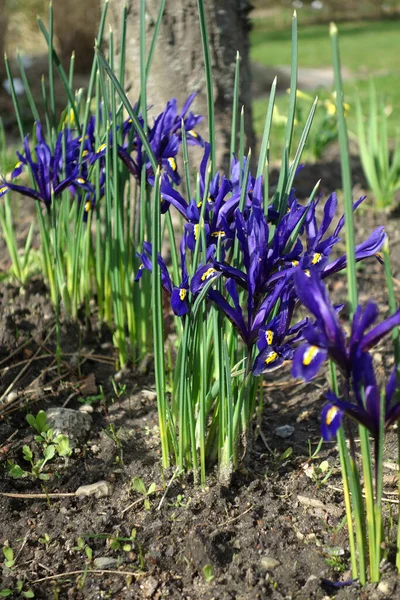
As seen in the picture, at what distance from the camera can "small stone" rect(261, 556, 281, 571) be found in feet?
5.29

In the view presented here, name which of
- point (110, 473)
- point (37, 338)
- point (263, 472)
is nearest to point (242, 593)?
point (263, 472)

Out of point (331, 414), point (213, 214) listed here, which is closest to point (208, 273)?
point (213, 214)

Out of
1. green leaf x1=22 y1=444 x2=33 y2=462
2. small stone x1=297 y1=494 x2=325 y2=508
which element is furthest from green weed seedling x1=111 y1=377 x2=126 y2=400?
small stone x1=297 y1=494 x2=325 y2=508

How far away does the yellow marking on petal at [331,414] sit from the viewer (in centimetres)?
126

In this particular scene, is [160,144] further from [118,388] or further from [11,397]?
[11,397]

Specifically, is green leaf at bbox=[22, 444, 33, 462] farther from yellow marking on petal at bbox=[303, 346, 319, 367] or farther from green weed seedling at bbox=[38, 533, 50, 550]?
yellow marking on petal at bbox=[303, 346, 319, 367]

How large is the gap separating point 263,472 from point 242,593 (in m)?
0.46

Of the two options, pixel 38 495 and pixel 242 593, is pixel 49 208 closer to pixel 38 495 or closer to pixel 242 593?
pixel 38 495

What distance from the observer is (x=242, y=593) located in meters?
1.55

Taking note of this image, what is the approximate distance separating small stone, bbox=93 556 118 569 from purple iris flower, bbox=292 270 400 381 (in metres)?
0.79

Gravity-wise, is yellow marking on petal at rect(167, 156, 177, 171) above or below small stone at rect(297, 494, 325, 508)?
above

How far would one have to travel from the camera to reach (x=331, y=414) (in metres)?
1.26

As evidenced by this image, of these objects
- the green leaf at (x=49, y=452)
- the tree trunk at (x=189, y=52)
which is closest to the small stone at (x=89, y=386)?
the green leaf at (x=49, y=452)

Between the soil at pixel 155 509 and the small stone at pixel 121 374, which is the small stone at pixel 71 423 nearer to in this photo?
the soil at pixel 155 509
